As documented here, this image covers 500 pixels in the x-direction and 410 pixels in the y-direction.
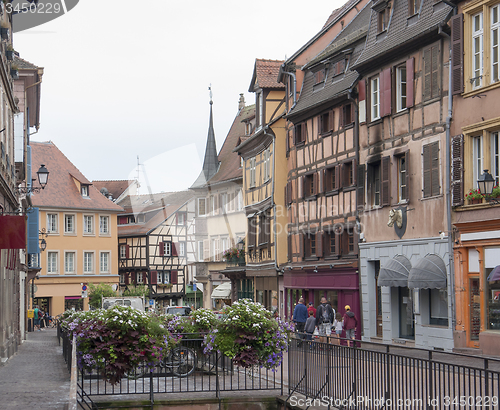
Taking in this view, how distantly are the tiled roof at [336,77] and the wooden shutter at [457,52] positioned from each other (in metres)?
7.34

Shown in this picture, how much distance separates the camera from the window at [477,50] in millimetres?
22344

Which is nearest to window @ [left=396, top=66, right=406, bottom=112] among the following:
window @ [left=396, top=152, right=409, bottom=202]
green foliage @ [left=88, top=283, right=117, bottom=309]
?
window @ [left=396, top=152, right=409, bottom=202]

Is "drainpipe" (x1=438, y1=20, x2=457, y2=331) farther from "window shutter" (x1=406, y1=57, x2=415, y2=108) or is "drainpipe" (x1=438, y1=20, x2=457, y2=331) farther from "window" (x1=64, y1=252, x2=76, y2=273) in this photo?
"window" (x1=64, y1=252, x2=76, y2=273)

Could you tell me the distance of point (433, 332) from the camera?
81.7ft

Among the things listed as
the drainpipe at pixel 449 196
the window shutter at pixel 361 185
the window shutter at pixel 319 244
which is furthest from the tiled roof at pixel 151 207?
the drainpipe at pixel 449 196

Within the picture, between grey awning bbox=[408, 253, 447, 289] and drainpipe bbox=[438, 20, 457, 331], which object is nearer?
drainpipe bbox=[438, 20, 457, 331]

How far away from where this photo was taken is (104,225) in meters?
72.1

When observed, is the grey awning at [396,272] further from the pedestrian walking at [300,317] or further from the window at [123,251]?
the window at [123,251]

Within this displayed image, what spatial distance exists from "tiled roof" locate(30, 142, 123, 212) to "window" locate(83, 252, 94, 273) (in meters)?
4.05

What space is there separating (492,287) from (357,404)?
12.0m

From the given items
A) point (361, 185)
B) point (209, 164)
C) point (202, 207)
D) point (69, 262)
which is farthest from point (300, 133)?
point (69, 262)

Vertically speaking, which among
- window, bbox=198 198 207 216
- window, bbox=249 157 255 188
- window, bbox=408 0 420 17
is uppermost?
window, bbox=408 0 420 17

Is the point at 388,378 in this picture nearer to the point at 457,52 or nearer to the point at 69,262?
the point at 457,52

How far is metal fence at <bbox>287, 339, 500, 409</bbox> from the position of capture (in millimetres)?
8305
